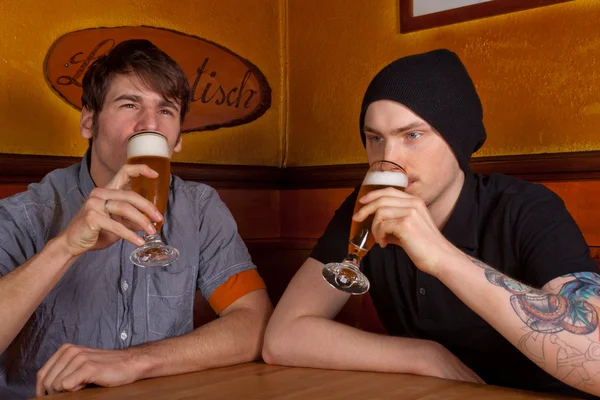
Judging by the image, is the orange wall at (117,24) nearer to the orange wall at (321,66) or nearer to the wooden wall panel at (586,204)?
the orange wall at (321,66)

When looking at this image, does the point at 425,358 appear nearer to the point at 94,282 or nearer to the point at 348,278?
the point at 348,278

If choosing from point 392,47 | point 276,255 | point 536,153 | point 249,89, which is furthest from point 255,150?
point 536,153

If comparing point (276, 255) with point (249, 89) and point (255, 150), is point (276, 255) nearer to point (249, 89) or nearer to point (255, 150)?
point (255, 150)

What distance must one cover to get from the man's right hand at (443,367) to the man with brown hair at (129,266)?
512mm

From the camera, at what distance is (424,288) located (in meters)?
1.81

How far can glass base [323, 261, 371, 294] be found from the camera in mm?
1427

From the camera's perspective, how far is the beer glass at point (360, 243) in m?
1.43

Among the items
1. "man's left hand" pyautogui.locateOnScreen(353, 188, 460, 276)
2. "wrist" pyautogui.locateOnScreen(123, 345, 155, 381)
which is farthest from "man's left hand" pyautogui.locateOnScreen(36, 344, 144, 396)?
"man's left hand" pyautogui.locateOnScreen(353, 188, 460, 276)

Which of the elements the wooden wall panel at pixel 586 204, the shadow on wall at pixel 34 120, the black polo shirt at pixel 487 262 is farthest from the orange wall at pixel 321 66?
the black polo shirt at pixel 487 262

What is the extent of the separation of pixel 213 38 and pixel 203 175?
66 cm

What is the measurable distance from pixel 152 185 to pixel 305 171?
2028 mm

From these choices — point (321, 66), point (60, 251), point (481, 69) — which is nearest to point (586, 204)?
point (481, 69)

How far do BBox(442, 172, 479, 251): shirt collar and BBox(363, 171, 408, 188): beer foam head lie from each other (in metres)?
0.43

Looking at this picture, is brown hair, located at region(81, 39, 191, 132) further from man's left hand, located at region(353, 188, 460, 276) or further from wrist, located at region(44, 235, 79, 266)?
man's left hand, located at region(353, 188, 460, 276)
